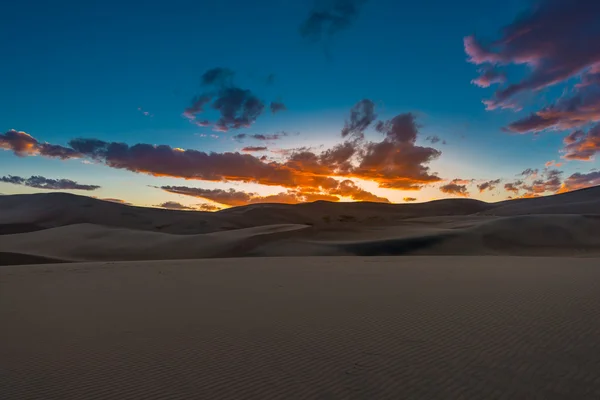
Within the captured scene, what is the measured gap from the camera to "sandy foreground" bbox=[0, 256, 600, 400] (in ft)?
11.8

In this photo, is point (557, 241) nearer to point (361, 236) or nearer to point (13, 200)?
point (361, 236)

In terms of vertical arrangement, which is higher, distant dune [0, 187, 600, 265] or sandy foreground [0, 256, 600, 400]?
distant dune [0, 187, 600, 265]

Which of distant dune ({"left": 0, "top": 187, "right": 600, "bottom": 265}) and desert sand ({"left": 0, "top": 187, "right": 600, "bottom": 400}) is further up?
distant dune ({"left": 0, "top": 187, "right": 600, "bottom": 265})

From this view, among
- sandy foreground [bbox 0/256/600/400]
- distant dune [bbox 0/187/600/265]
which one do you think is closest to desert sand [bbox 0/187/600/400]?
sandy foreground [bbox 0/256/600/400]

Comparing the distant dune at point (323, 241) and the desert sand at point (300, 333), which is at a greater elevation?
the distant dune at point (323, 241)

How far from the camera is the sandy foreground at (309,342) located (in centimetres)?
360

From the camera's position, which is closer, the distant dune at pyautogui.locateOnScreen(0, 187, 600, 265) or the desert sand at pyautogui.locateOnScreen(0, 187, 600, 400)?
the desert sand at pyautogui.locateOnScreen(0, 187, 600, 400)

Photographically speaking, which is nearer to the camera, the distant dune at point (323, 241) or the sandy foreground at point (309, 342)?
the sandy foreground at point (309, 342)

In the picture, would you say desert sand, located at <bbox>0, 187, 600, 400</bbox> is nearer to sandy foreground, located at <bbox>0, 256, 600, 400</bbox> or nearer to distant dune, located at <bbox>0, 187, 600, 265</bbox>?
sandy foreground, located at <bbox>0, 256, 600, 400</bbox>

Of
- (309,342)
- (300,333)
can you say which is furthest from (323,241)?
(309,342)

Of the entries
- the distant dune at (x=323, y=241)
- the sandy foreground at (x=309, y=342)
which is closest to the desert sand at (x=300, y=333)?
Answer: the sandy foreground at (x=309, y=342)

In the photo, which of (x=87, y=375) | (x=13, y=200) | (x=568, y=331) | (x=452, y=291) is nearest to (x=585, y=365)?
(x=568, y=331)

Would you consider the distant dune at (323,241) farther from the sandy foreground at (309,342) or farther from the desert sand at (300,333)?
the sandy foreground at (309,342)

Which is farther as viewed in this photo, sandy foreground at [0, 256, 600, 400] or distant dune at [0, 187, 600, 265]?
distant dune at [0, 187, 600, 265]
